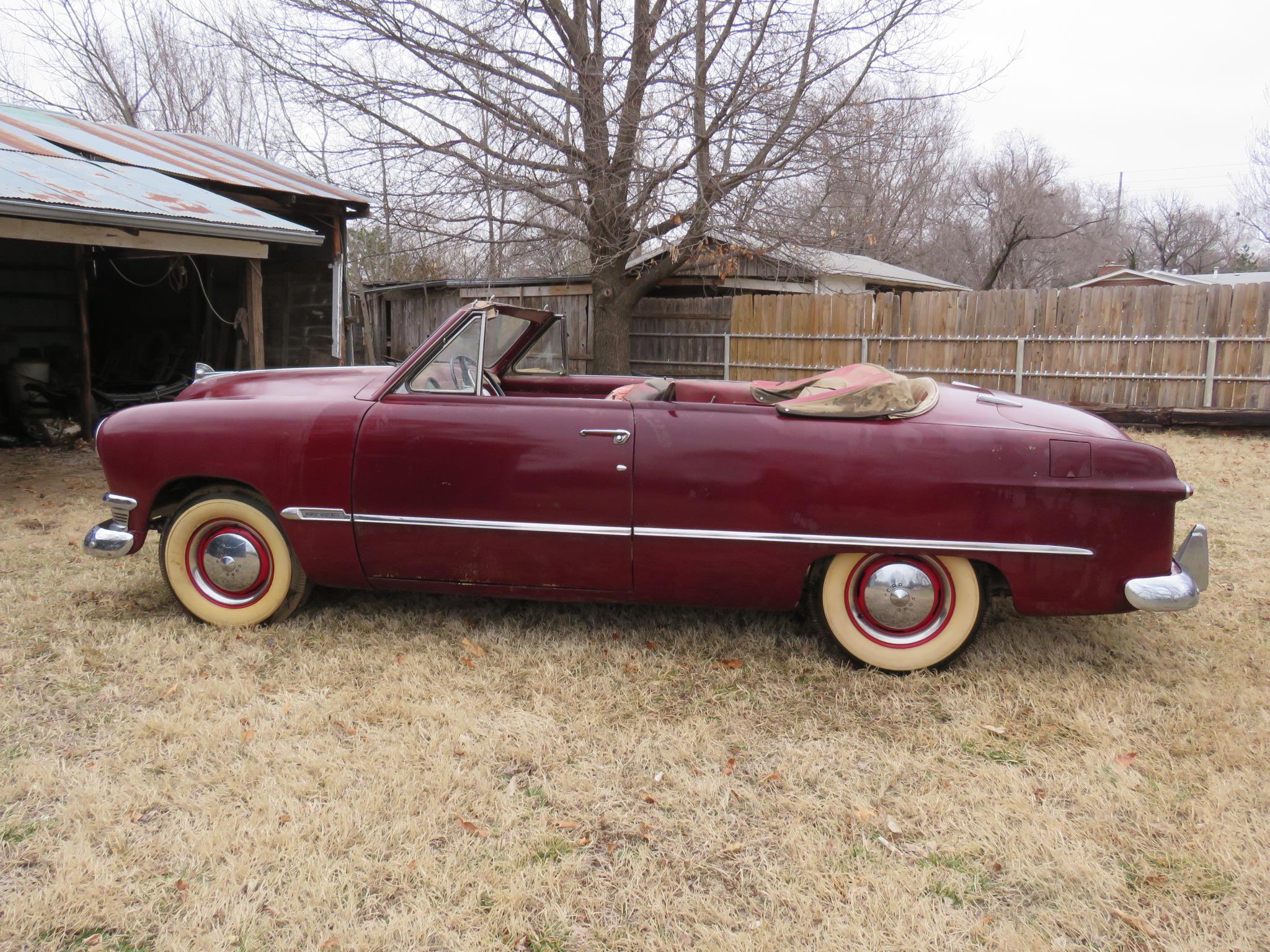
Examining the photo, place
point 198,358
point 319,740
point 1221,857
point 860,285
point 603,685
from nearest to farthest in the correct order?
point 1221,857 → point 319,740 → point 603,685 → point 198,358 → point 860,285

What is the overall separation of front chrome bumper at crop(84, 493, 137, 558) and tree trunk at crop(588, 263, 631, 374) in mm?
11167

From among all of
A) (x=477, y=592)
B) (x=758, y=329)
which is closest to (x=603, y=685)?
(x=477, y=592)

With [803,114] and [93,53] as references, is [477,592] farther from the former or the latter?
[93,53]

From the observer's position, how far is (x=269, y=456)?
3.71m

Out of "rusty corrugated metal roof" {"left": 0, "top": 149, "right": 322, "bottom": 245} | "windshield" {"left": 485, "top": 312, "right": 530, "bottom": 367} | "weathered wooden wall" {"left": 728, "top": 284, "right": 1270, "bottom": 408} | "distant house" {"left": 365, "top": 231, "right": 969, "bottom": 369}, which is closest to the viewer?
"windshield" {"left": 485, "top": 312, "right": 530, "bottom": 367}

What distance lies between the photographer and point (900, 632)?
11.5 ft

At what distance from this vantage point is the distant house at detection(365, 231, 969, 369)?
14281 millimetres

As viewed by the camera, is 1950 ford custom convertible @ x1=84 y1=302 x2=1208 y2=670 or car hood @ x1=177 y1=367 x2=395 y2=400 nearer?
1950 ford custom convertible @ x1=84 y1=302 x2=1208 y2=670

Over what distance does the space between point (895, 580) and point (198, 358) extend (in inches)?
469

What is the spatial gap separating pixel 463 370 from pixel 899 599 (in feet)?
6.98

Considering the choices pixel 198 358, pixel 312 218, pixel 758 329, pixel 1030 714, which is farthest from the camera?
pixel 758 329

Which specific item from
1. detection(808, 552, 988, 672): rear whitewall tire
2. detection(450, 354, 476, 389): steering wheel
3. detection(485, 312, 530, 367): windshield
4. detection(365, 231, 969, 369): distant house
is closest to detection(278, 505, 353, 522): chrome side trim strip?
detection(450, 354, 476, 389): steering wheel

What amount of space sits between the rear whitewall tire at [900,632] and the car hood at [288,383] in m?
2.28

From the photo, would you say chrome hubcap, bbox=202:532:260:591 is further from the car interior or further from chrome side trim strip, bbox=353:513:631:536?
the car interior
